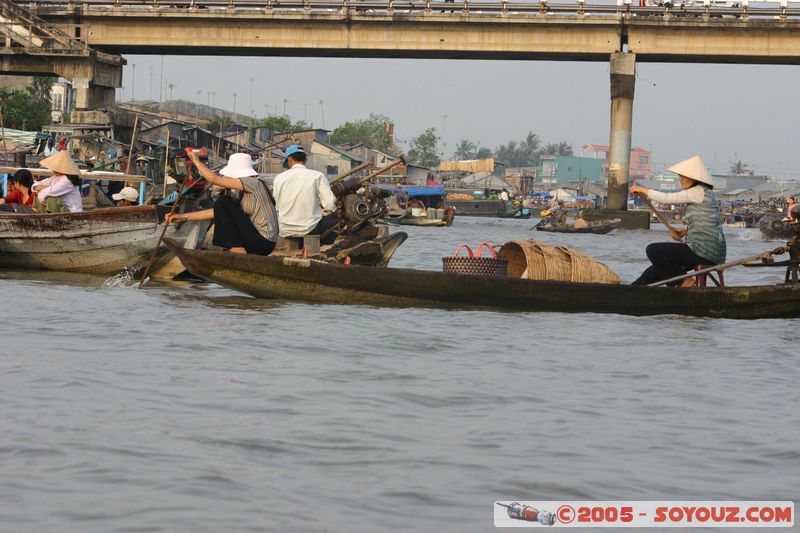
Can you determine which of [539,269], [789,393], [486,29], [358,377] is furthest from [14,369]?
[486,29]

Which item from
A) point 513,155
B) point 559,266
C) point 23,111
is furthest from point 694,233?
point 513,155

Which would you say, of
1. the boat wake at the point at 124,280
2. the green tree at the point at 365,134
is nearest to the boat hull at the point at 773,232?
the boat wake at the point at 124,280

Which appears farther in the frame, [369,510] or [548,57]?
[548,57]

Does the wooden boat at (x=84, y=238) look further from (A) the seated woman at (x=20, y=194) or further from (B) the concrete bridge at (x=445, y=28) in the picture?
(B) the concrete bridge at (x=445, y=28)

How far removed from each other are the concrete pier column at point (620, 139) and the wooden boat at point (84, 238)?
104 feet

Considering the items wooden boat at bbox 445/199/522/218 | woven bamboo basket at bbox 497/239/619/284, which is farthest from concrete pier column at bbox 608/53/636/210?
woven bamboo basket at bbox 497/239/619/284

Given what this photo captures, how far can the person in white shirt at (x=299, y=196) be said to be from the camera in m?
10.8

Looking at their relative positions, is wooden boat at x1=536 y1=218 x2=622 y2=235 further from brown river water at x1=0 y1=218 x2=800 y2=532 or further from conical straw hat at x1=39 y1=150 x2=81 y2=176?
brown river water at x1=0 y1=218 x2=800 y2=532

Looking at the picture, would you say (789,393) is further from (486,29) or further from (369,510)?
(486,29)

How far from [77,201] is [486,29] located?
29.7m

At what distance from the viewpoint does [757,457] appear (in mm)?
5492

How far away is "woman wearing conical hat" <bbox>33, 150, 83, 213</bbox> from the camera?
13492 mm

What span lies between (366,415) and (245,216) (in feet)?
17.0

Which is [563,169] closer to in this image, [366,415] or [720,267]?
[720,267]
